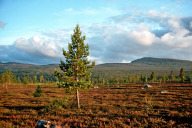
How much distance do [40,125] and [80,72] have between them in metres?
8.38

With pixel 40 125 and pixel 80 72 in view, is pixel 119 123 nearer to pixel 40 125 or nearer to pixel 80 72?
pixel 40 125

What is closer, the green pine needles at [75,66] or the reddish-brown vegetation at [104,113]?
the reddish-brown vegetation at [104,113]

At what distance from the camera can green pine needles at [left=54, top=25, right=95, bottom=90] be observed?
48.8 feet

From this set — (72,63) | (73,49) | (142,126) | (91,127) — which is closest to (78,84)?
(72,63)

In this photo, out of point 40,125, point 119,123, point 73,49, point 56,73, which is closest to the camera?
point 40,125

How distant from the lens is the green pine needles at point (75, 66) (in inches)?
586

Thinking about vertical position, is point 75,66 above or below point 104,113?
above

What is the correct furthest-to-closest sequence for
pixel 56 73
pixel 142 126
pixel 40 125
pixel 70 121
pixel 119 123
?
1. pixel 56 73
2. pixel 70 121
3. pixel 119 123
4. pixel 142 126
5. pixel 40 125

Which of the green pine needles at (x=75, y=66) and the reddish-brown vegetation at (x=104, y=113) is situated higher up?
the green pine needles at (x=75, y=66)

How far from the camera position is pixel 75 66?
15.5m

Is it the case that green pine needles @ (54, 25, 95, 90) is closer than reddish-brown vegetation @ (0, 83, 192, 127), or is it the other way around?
reddish-brown vegetation @ (0, 83, 192, 127)

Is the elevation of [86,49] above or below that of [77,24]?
below

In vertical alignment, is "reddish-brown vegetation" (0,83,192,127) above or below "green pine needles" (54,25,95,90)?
below

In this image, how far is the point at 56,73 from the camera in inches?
587
